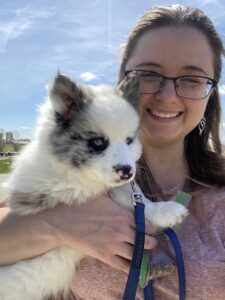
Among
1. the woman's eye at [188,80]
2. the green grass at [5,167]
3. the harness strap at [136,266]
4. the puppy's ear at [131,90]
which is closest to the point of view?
the harness strap at [136,266]

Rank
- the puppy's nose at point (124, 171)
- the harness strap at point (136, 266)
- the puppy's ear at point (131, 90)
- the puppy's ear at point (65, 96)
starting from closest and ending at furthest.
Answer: the harness strap at point (136, 266)
the puppy's nose at point (124, 171)
the puppy's ear at point (65, 96)
the puppy's ear at point (131, 90)

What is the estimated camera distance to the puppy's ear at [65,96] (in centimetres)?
199

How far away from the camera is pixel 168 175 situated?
8.10 feet

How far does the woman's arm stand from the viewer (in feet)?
6.21

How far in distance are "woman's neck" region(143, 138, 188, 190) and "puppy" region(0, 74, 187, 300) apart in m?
0.38

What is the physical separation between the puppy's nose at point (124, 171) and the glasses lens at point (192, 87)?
62 centimetres

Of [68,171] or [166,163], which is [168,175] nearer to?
[166,163]

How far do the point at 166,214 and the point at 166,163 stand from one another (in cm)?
52

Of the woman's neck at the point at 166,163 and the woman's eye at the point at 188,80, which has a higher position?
the woman's eye at the point at 188,80

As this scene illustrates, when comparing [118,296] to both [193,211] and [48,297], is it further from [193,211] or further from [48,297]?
[193,211]

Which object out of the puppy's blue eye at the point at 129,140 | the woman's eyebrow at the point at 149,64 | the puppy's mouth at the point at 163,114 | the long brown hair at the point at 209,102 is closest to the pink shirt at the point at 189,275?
the long brown hair at the point at 209,102

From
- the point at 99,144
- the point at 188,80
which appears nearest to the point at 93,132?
the point at 99,144

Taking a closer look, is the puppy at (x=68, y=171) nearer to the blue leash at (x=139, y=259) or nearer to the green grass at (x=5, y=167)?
the blue leash at (x=139, y=259)

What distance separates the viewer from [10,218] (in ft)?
6.68
